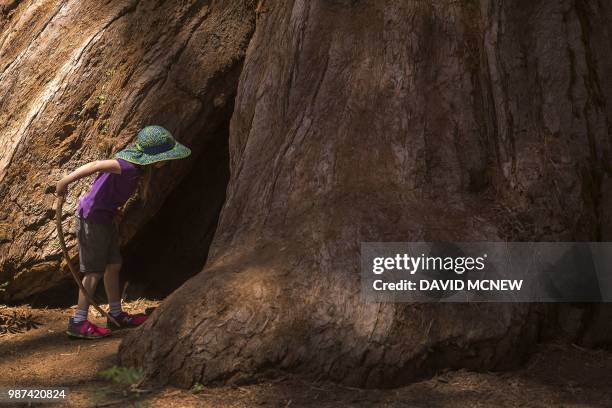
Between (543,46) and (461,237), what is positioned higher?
(543,46)

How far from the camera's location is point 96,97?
6617mm

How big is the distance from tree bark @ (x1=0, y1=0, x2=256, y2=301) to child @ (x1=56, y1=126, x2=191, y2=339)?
593mm

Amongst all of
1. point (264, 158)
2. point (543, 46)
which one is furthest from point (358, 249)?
point (543, 46)

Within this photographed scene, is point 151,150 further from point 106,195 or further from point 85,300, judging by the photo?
point 85,300

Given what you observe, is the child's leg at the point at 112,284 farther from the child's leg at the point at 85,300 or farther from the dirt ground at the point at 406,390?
the dirt ground at the point at 406,390

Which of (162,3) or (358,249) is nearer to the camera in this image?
(358,249)

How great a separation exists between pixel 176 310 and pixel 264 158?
4.20ft

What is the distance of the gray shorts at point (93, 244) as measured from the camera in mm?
5844

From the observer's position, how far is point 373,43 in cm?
525

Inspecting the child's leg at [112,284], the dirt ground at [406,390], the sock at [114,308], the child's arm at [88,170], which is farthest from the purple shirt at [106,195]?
the dirt ground at [406,390]

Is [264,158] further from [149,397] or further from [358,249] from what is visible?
[149,397]

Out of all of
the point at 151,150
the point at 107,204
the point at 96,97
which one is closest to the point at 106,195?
the point at 107,204

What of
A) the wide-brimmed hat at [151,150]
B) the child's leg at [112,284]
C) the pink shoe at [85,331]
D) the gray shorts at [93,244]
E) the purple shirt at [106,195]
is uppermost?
the wide-brimmed hat at [151,150]

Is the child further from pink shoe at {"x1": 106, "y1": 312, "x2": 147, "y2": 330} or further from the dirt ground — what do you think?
the dirt ground
